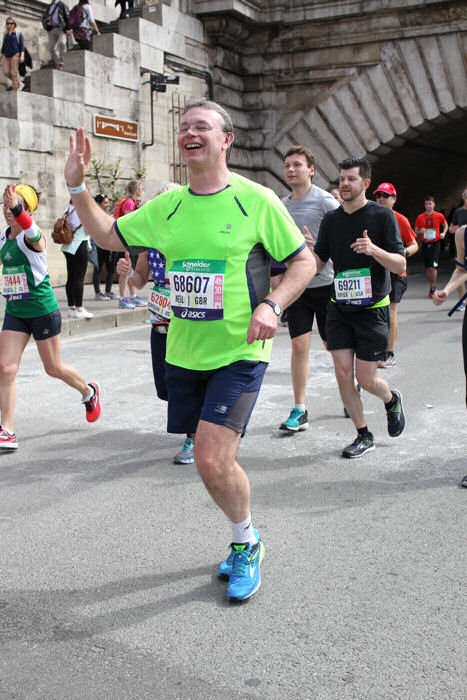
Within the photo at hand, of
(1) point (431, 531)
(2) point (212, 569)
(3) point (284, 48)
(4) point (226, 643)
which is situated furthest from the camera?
(3) point (284, 48)

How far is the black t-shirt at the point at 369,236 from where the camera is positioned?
508 centimetres

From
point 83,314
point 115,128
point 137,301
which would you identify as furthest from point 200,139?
point 115,128

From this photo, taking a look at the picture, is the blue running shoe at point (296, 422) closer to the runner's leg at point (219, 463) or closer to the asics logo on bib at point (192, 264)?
the runner's leg at point (219, 463)

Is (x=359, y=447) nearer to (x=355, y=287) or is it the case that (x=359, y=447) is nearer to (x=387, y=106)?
(x=355, y=287)

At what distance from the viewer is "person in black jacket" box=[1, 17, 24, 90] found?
15055 mm

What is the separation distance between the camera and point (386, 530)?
3938 millimetres

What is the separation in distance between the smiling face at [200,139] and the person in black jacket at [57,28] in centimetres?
1407

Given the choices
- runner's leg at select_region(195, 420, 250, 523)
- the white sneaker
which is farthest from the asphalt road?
the white sneaker

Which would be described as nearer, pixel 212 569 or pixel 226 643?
pixel 226 643

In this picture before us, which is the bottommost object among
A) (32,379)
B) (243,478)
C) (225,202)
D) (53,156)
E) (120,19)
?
(32,379)

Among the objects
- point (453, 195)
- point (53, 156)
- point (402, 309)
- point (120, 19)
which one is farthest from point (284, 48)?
point (453, 195)

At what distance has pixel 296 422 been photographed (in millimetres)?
5840

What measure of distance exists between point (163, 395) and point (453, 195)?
31535 mm

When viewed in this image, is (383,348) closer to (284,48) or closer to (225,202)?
(225,202)
